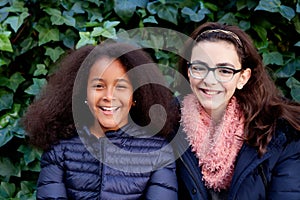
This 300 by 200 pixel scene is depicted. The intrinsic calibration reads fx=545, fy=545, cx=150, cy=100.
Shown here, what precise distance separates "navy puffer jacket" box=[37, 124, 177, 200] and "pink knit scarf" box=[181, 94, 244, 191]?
0.13 metres

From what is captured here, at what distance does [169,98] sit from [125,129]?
0.78 feet

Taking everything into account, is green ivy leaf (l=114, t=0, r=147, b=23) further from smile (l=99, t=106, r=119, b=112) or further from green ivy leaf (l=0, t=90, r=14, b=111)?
smile (l=99, t=106, r=119, b=112)

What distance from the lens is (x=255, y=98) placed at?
7.05 feet

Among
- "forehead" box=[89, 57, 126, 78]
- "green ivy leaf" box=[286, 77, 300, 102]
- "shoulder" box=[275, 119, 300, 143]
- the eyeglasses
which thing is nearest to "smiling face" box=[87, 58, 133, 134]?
"forehead" box=[89, 57, 126, 78]

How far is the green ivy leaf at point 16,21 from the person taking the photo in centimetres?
262

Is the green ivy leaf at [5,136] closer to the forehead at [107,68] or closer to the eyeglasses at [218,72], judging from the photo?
the forehead at [107,68]

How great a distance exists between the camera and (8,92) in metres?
2.72

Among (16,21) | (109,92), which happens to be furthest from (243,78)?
(16,21)

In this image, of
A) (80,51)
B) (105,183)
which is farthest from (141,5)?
(105,183)

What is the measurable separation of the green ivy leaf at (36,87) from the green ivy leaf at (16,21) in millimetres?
268

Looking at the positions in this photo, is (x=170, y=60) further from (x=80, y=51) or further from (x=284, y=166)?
(x=284, y=166)

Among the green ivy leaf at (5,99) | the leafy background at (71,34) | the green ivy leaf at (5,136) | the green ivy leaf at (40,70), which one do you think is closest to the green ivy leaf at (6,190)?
the leafy background at (71,34)

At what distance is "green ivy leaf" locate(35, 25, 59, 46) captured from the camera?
2.67 m

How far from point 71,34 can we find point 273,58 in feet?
3.27
